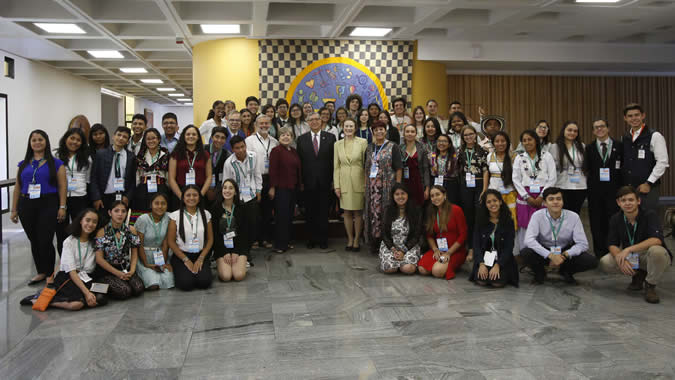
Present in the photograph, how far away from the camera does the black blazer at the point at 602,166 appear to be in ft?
18.3

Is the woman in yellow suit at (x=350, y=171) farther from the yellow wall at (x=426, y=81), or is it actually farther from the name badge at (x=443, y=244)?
the yellow wall at (x=426, y=81)

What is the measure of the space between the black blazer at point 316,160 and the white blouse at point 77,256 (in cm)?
270

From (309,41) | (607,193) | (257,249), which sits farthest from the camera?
(309,41)

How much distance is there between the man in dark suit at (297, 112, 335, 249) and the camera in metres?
6.28

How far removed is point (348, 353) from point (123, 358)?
1308 millimetres

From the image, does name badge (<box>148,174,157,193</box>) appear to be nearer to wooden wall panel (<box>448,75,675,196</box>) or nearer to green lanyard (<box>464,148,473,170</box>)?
green lanyard (<box>464,148,473,170</box>)

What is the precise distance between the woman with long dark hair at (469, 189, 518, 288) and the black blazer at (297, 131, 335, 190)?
2.09 metres

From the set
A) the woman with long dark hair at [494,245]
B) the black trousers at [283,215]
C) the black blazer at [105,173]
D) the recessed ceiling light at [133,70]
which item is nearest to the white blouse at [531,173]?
the woman with long dark hair at [494,245]

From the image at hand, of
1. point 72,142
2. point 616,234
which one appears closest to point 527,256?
point 616,234

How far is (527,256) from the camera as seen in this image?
15.6 feet

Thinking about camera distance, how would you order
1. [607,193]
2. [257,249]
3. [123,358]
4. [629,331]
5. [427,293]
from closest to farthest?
[123,358], [629,331], [427,293], [607,193], [257,249]

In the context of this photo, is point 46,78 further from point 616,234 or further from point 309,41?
point 616,234

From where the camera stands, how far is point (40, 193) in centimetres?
470

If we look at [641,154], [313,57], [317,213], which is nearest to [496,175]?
[641,154]
